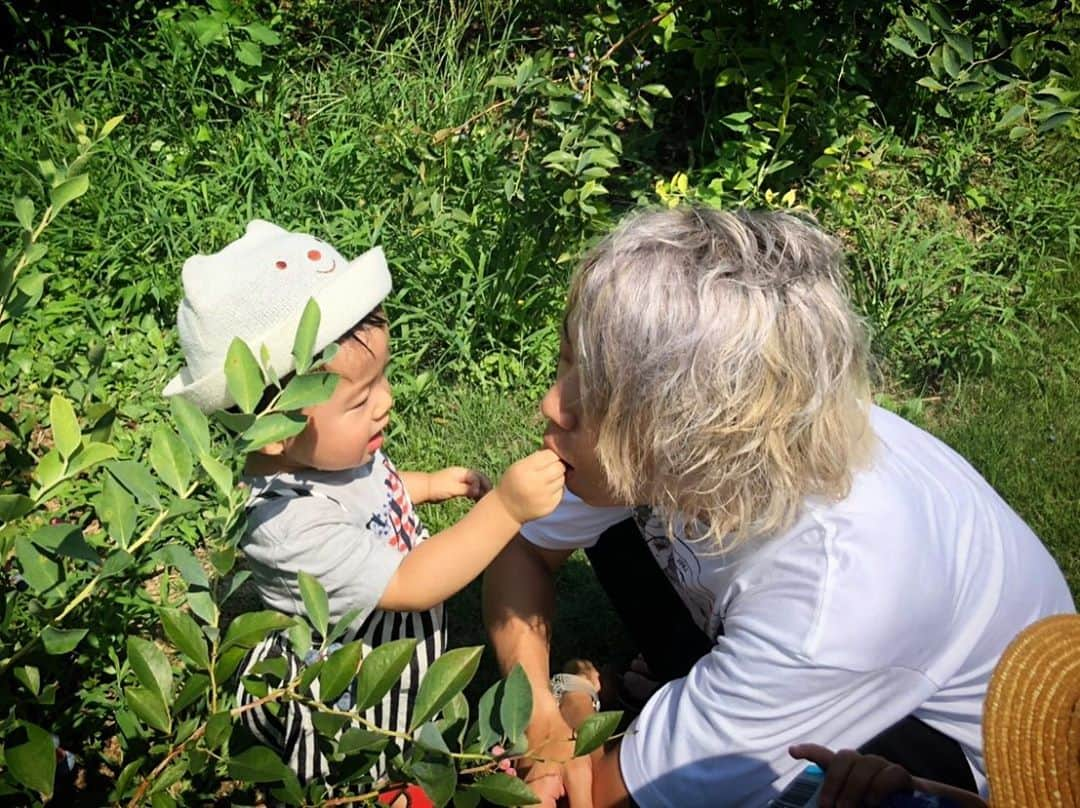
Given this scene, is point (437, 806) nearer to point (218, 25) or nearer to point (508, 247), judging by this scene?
point (508, 247)

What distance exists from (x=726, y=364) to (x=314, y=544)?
2.70ft

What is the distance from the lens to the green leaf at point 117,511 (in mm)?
1291

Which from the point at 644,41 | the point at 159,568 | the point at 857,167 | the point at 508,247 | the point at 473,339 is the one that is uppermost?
the point at 644,41

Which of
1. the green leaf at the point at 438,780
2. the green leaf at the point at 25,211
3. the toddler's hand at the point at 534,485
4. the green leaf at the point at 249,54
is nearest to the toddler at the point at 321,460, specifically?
the toddler's hand at the point at 534,485

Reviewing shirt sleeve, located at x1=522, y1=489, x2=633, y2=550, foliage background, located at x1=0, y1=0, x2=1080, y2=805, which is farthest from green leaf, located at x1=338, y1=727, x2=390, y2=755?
foliage background, located at x1=0, y1=0, x2=1080, y2=805

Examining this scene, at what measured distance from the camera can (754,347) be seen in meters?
1.68

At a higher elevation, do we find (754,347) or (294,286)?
(754,347)

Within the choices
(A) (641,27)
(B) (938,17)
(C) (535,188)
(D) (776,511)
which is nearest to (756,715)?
(D) (776,511)

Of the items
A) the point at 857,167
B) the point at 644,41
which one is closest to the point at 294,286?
the point at 644,41

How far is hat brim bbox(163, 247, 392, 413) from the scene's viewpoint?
1.94 meters

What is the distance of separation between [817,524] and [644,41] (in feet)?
7.24

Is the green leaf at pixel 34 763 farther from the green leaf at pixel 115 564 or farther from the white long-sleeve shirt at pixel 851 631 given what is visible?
the white long-sleeve shirt at pixel 851 631

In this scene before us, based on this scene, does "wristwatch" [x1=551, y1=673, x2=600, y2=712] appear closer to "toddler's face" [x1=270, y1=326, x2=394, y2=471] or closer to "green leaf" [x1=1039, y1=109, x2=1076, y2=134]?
"toddler's face" [x1=270, y1=326, x2=394, y2=471]

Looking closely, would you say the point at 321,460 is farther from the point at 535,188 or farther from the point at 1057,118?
the point at 1057,118
